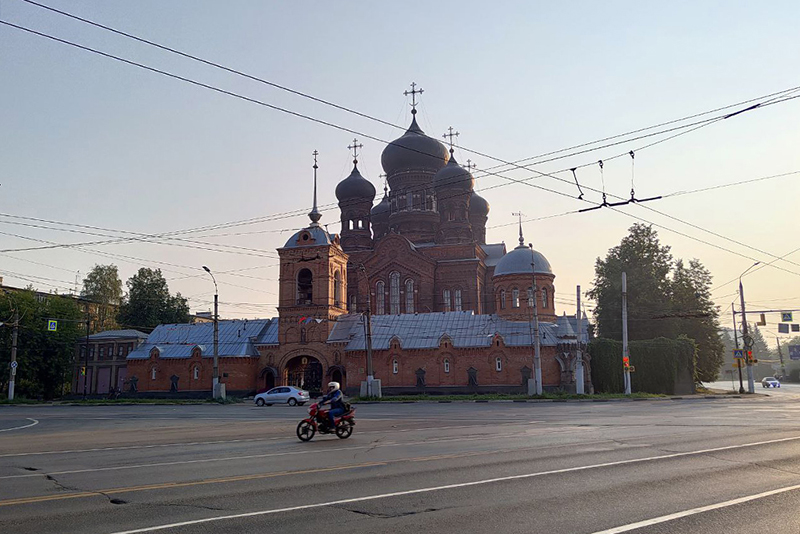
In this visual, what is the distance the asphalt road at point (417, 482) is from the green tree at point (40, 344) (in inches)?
1713

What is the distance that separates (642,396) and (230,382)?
2846 cm

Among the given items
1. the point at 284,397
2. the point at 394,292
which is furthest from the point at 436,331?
the point at 284,397

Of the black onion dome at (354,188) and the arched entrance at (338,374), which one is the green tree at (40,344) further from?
the black onion dome at (354,188)

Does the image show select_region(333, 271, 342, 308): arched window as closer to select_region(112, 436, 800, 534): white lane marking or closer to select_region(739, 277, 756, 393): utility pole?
select_region(739, 277, 756, 393): utility pole

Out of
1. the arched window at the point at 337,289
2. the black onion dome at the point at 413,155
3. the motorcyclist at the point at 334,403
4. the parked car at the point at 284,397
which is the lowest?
the parked car at the point at 284,397

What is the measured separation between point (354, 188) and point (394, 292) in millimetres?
12911

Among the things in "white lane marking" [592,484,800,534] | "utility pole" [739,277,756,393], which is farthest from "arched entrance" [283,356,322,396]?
"white lane marking" [592,484,800,534]

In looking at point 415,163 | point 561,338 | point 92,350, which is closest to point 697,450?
point 561,338

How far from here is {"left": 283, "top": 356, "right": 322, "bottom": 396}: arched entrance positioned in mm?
48906

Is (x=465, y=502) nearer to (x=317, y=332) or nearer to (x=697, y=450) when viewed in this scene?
(x=697, y=450)

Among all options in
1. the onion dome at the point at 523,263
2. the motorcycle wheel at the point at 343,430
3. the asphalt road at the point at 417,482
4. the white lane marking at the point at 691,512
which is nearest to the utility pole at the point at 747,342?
the onion dome at the point at 523,263

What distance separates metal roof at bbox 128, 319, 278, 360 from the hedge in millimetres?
23440

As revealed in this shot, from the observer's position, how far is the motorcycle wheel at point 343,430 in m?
16.1

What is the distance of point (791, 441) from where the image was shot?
13922 mm
